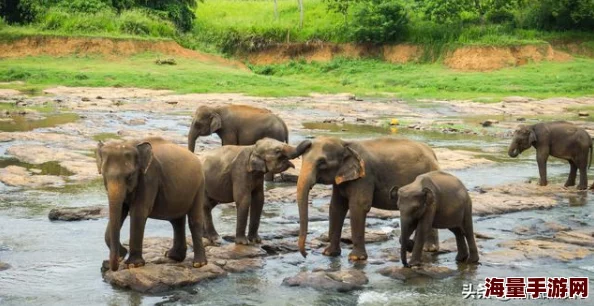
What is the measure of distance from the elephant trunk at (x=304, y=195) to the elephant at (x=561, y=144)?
825 cm

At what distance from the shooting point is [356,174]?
36.1ft

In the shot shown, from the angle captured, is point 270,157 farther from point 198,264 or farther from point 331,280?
point 331,280

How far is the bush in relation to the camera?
57.9 m

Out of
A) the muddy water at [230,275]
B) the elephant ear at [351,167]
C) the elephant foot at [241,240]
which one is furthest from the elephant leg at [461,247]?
the elephant foot at [241,240]

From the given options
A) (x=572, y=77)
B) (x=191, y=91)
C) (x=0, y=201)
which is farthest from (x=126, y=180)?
(x=572, y=77)

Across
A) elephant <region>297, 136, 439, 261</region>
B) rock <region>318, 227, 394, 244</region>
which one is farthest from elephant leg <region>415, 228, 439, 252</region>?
rock <region>318, 227, 394, 244</region>

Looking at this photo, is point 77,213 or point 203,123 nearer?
point 77,213

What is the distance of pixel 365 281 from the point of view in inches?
396

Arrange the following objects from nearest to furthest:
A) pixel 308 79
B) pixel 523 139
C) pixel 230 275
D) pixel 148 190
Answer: pixel 148 190 → pixel 230 275 → pixel 523 139 → pixel 308 79

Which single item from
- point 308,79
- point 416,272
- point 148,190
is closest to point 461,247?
point 416,272

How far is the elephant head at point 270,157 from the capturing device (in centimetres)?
1122

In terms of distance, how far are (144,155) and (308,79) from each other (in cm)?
4409

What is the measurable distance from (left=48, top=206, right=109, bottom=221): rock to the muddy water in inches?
7.9

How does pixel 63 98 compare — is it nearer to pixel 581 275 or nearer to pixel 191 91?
pixel 191 91
